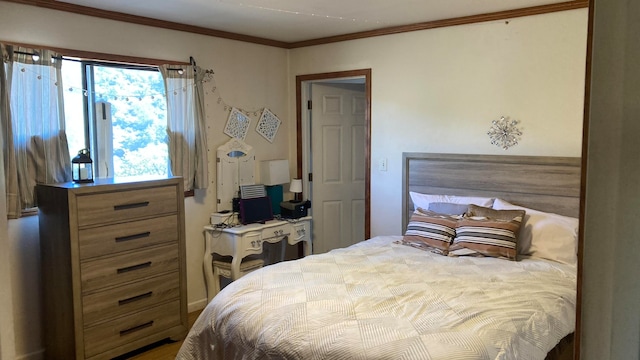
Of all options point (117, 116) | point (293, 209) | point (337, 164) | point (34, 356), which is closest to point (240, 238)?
point (293, 209)

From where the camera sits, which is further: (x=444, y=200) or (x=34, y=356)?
(x=444, y=200)

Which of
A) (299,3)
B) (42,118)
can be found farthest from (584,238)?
(42,118)

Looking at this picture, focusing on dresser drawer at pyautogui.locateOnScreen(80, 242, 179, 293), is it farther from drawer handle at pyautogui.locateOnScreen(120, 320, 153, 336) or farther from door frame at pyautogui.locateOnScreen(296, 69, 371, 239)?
door frame at pyautogui.locateOnScreen(296, 69, 371, 239)

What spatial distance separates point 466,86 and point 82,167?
2.78 metres

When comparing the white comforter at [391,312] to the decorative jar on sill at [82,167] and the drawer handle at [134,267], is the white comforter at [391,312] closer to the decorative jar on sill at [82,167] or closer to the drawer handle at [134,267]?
the drawer handle at [134,267]

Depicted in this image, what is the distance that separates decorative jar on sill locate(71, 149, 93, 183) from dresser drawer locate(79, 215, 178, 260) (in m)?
0.36

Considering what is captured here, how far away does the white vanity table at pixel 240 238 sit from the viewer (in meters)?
3.95

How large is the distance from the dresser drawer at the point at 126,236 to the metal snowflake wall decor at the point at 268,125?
1.41 m

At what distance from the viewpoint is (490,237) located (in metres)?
3.07

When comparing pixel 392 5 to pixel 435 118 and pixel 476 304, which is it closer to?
pixel 435 118

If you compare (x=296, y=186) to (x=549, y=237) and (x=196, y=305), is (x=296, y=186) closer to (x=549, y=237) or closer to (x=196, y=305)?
(x=196, y=305)

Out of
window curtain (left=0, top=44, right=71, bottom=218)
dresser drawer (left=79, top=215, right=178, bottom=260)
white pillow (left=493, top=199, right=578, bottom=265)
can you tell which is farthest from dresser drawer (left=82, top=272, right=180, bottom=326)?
white pillow (left=493, top=199, right=578, bottom=265)

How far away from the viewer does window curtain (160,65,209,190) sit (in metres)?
3.79

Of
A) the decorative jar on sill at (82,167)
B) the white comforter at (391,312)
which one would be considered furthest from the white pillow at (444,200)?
the decorative jar on sill at (82,167)
